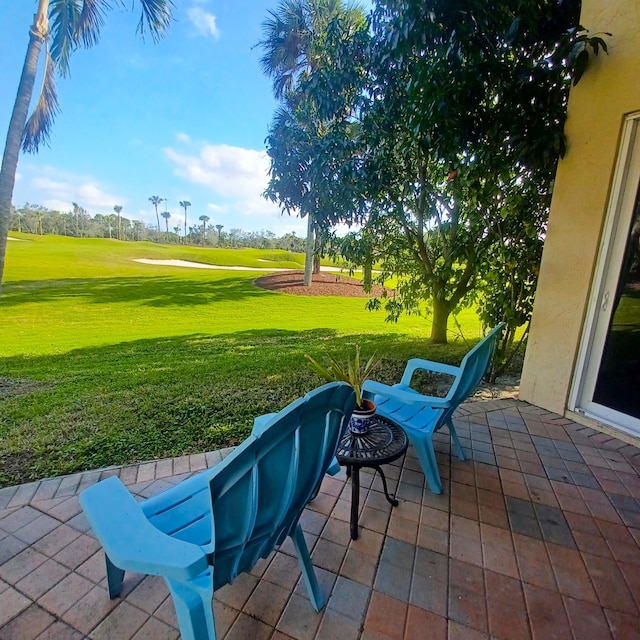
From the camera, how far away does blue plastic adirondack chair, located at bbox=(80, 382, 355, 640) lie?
842mm

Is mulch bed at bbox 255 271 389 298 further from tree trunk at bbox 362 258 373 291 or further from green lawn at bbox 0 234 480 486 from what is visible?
tree trunk at bbox 362 258 373 291

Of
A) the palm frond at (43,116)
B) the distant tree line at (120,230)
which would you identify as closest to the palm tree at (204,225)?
the distant tree line at (120,230)

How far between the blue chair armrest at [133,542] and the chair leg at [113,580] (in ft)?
1.39

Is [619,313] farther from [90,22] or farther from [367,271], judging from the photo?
[90,22]

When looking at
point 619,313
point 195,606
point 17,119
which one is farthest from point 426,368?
point 17,119

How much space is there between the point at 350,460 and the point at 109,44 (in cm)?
685

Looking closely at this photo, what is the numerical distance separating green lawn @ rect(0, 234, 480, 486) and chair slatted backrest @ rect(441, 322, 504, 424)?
1.50 metres

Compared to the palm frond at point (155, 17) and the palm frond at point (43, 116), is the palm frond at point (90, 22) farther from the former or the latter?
the palm frond at point (43, 116)

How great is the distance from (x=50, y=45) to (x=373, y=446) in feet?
20.3

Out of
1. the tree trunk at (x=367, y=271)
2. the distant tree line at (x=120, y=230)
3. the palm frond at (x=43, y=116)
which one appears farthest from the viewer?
the distant tree line at (x=120, y=230)

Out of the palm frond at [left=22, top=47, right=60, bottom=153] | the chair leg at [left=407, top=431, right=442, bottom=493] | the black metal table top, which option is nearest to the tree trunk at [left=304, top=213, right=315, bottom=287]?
the palm frond at [left=22, top=47, right=60, bottom=153]

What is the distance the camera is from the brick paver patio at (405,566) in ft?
3.92

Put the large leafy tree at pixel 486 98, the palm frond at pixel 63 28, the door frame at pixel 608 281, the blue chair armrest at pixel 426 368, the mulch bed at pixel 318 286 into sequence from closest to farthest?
the blue chair armrest at pixel 426 368 < the door frame at pixel 608 281 < the large leafy tree at pixel 486 98 < the palm frond at pixel 63 28 < the mulch bed at pixel 318 286

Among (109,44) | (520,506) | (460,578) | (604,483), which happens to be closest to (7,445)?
(460,578)
